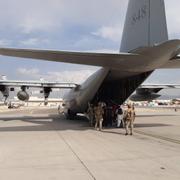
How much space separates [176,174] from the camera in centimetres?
679

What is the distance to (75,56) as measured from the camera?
14.1 meters

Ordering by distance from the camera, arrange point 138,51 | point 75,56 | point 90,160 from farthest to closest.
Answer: point 138,51, point 75,56, point 90,160

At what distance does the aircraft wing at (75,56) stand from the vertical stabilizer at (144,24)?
1035mm

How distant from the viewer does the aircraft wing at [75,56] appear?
13.5 m

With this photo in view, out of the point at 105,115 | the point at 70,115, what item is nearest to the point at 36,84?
the point at 70,115

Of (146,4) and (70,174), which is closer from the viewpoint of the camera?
(70,174)

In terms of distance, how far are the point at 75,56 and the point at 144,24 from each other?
12.1 feet

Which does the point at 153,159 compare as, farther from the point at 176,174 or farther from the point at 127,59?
the point at 127,59

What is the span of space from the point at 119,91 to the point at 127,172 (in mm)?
14412

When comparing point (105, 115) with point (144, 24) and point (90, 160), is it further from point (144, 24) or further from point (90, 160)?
point (90, 160)

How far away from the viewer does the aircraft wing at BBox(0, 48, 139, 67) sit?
13.5 m

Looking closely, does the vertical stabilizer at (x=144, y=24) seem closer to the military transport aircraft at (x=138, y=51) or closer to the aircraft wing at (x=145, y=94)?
the military transport aircraft at (x=138, y=51)

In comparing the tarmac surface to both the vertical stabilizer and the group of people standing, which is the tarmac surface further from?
the group of people standing

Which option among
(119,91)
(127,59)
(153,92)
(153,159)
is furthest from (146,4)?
(153,92)
